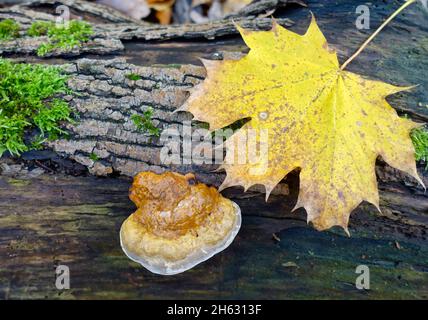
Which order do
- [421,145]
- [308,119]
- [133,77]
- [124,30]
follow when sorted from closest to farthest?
[308,119] → [421,145] → [133,77] → [124,30]

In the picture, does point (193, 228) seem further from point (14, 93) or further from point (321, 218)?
point (14, 93)

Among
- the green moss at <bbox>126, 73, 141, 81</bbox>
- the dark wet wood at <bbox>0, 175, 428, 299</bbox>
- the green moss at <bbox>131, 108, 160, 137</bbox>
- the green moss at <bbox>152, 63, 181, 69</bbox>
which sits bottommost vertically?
the dark wet wood at <bbox>0, 175, 428, 299</bbox>

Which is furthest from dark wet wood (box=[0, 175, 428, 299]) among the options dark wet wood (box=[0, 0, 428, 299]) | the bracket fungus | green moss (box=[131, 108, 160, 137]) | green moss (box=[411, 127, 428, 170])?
green moss (box=[131, 108, 160, 137])

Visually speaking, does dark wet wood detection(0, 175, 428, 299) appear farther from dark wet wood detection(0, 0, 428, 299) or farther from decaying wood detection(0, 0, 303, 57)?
Answer: decaying wood detection(0, 0, 303, 57)

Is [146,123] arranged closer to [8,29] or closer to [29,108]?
[29,108]

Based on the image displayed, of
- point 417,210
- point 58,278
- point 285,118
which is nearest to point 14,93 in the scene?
point 58,278

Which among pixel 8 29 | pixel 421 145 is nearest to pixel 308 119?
pixel 421 145
